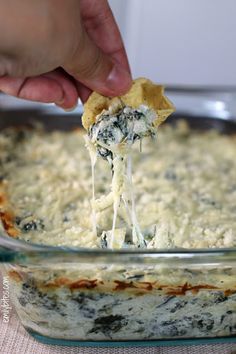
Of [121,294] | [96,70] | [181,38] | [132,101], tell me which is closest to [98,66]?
[96,70]

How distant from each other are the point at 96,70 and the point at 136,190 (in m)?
0.49

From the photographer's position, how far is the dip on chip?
54.9 inches

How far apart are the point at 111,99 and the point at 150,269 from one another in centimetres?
41

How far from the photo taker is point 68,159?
1856 millimetres

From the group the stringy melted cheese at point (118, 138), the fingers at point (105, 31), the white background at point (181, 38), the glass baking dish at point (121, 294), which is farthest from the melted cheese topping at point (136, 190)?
the white background at point (181, 38)

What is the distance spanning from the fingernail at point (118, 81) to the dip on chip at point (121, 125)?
0.03 metres

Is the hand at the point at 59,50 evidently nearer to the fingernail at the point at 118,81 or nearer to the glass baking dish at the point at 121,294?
the fingernail at the point at 118,81

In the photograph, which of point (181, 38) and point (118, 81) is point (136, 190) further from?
point (181, 38)

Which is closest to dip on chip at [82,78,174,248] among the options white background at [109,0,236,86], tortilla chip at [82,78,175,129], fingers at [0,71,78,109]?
tortilla chip at [82,78,175,129]

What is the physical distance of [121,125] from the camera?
1.40 m

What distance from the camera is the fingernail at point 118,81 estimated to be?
134 centimetres

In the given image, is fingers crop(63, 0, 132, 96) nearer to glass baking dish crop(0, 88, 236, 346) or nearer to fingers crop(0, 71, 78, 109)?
fingers crop(0, 71, 78, 109)

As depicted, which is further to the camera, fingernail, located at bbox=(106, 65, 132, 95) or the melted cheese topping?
the melted cheese topping

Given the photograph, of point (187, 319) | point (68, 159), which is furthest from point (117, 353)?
point (68, 159)
